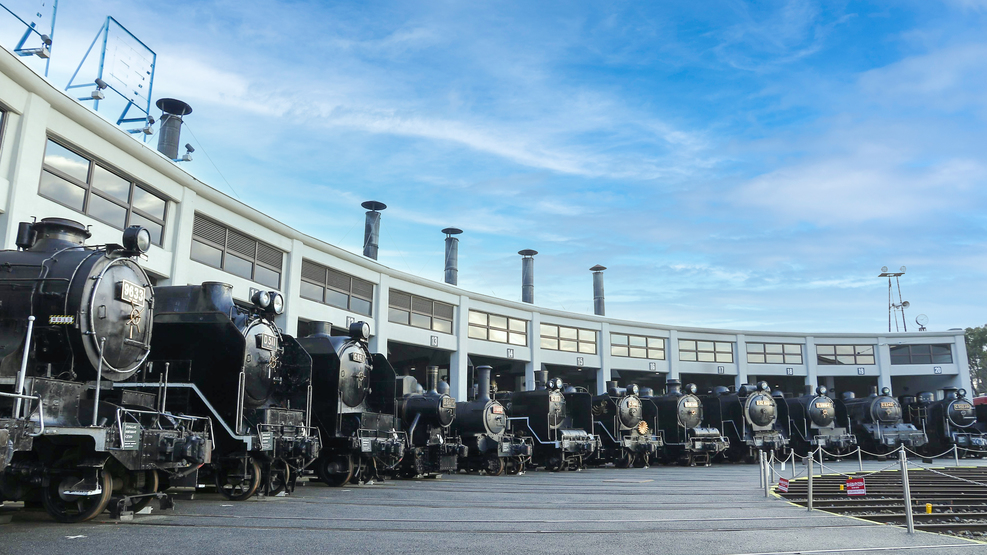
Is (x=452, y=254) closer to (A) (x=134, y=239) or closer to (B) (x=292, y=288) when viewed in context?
(B) (x=292, y=288)

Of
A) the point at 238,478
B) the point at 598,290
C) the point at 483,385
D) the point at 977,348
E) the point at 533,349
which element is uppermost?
the point at 598,290

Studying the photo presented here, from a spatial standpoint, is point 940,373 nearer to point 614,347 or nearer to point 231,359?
point 614,347

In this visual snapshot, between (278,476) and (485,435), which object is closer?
(278,476)

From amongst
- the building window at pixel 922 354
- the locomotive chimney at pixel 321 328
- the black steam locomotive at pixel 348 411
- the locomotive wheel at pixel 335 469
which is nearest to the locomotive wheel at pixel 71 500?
the black steam locomotive at pixel 348 411

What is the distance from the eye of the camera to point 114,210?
16.0 meters

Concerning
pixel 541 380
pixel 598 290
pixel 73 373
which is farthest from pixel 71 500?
pixel 598 290

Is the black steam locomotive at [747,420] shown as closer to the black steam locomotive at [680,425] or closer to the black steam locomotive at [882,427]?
the black steam locomotive at [680,425]

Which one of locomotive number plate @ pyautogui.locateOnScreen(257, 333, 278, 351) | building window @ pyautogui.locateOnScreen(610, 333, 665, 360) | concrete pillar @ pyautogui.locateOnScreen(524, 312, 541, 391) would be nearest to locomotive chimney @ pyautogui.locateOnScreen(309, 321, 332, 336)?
locomotive number plate @ pyautogui.locateOnScreen(257, 333, 278, 351)

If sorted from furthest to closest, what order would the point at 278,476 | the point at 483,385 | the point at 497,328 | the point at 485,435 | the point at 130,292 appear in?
the point at 497,328
the point at 483,385
the point at 485,435
the point at 278,476
the point at 130,292

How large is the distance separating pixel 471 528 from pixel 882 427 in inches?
1056

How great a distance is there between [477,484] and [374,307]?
36.8 feet

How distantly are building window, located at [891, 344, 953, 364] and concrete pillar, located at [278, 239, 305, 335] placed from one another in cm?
3690

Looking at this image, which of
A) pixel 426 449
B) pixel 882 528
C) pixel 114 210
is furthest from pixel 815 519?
pixel 114 210

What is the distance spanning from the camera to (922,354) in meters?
42.1
